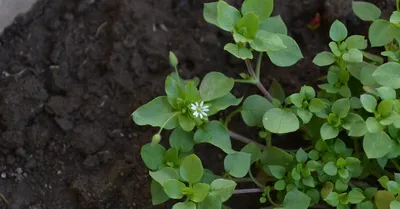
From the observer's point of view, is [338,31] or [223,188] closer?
[223,188]

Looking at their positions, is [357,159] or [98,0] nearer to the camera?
[357,159]

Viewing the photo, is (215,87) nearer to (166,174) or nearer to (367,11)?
(166,174)

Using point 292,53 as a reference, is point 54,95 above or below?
below

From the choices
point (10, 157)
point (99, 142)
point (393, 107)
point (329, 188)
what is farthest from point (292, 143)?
point (10, 157)

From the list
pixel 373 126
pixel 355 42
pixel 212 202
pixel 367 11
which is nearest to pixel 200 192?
pixel 212 202

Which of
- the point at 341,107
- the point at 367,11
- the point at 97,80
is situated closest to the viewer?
the point at 341,107

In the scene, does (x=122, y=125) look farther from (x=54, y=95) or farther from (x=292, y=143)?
(x=292, y=143)

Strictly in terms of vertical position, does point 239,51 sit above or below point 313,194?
above
